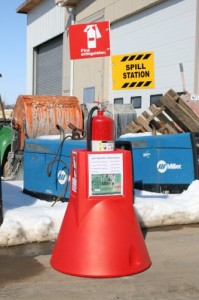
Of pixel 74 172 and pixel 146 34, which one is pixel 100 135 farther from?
pixel 146 34

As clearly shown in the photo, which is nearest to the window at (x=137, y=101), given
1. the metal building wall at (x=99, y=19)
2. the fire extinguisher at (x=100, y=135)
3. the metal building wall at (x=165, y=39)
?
the metal building wall at (x=165, y=39)

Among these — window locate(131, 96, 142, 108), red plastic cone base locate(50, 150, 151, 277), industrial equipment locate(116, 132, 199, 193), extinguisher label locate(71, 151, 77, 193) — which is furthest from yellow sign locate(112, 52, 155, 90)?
red plastic cone base locate(50, 150, 151, 277)

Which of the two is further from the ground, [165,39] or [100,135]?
[165,39]

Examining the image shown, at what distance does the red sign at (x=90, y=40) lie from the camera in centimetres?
977

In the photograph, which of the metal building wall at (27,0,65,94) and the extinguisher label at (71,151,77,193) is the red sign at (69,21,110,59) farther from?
the metal building wall at (27,0,65,94)

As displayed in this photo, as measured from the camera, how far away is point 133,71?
981 centimetres

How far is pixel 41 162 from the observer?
767cm

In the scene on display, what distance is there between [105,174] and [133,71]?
5.63 m

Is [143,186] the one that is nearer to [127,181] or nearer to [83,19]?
[127,181]

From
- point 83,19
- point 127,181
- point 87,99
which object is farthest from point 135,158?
point 83,19

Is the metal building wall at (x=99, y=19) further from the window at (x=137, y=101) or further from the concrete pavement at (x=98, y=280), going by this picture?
the concrete pavement at (x=98, y=280)

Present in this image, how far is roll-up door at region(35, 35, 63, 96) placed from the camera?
2278cm

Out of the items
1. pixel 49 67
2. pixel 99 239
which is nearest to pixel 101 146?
pixel 99 239

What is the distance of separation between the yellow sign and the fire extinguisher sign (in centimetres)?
532
